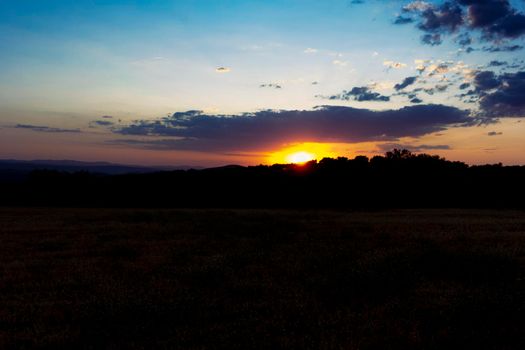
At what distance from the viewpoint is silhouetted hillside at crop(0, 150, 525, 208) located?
207ft

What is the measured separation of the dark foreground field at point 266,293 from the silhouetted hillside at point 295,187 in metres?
39.5

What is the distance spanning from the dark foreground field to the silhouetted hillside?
3951cm

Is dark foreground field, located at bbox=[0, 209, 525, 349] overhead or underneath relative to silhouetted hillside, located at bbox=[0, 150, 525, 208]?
underneath

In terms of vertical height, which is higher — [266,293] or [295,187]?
[295,187]

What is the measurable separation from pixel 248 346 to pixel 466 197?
200ft

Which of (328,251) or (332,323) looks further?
(328,251)

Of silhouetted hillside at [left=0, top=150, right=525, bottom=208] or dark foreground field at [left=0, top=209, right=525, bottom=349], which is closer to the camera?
dark foreground field at [left=0, top=209, right=525, bottom=349]

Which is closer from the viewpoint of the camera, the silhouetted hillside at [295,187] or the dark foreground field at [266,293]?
the dark foreground field at [266,293]

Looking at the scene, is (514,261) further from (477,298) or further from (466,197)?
(466,197)

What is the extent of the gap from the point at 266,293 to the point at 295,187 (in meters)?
53.8

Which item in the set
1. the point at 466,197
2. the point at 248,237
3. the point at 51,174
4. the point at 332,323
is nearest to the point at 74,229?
the point at 248,237

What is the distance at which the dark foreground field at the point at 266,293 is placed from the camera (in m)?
9.56

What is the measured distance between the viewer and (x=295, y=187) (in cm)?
6662

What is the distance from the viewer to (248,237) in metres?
25.1
